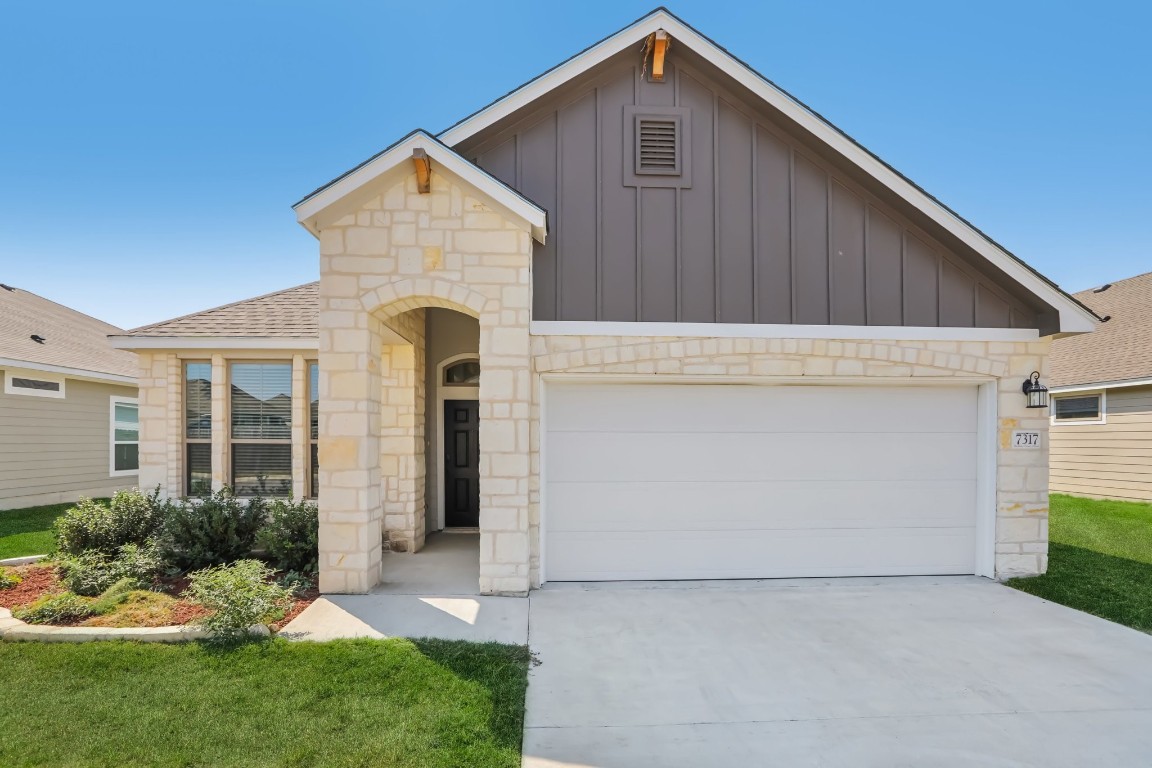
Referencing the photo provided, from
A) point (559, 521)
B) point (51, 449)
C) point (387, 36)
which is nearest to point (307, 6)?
point (387, 36)

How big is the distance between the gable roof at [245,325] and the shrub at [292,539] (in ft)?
8.60

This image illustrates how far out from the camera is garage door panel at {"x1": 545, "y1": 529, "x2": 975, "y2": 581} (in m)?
6.68

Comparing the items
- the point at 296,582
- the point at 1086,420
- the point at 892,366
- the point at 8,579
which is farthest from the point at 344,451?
the point at 1086,420

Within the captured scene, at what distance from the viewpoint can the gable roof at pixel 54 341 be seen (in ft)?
38.6

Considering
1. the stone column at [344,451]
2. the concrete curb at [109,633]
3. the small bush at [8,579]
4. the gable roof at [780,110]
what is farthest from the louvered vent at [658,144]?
the small bush at [8,579]

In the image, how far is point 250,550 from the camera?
278 inches

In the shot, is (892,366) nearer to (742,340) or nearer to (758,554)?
(742,340)

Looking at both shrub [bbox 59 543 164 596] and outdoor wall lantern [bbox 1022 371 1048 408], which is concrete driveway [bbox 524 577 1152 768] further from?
shrub [bbox 59 543 164 596]

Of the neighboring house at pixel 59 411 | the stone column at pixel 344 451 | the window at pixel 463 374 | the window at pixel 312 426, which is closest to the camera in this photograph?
the stone column at pixel 344 451

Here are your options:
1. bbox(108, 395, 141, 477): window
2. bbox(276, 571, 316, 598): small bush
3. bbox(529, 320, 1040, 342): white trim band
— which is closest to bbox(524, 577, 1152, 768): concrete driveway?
bbox(276, 571, 316, 598): small bush

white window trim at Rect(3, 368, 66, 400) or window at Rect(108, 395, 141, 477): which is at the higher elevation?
white window trim at Rect(3, 368, 66, 400)

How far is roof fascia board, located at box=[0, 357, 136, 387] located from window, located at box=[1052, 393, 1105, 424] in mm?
23196

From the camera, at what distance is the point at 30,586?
6.04m

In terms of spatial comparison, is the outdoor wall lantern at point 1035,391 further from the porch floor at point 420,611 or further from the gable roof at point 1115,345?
the gable roof at point 1115,345
